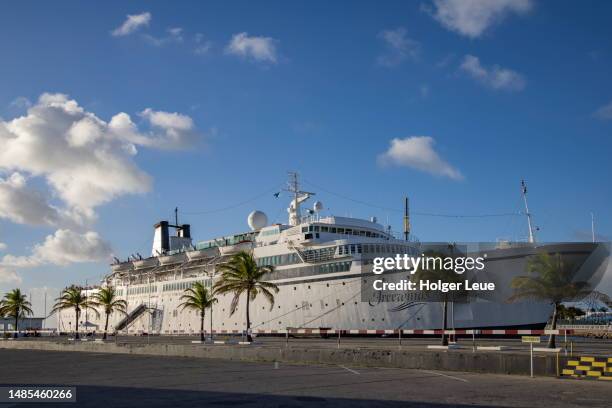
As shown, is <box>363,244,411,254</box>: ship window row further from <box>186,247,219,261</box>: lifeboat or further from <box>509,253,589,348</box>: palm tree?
<box>186,247,219,261</box>: lifeboat

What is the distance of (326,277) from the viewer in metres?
52.2

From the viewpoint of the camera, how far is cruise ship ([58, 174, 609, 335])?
153 feet

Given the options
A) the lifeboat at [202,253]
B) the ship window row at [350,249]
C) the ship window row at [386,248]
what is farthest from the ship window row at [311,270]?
the lifeboat at [202,253]

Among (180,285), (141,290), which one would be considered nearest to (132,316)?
(141,290)

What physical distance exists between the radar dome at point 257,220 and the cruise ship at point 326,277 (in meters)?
0.12

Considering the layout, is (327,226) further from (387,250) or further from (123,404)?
(123,404)

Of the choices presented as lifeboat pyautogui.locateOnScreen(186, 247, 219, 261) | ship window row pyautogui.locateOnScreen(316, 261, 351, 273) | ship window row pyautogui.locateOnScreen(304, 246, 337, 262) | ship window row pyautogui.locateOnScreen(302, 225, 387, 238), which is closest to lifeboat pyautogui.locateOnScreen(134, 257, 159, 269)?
lifeboat pyautogui.locateOnScreen(186, 247, 219, 261)

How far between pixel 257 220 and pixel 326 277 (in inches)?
787

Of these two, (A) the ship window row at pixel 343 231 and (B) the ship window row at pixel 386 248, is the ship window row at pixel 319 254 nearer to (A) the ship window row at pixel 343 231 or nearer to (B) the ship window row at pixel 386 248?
(A) the ship window row at pixel 343 231

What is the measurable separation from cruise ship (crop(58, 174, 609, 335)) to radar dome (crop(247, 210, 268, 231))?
4.7 inches

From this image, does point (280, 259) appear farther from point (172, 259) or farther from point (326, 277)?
point (172, 259)

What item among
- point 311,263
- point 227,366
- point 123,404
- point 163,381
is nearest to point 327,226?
point 311,263

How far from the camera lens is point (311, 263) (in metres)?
54.2

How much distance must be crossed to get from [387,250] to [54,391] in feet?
127
